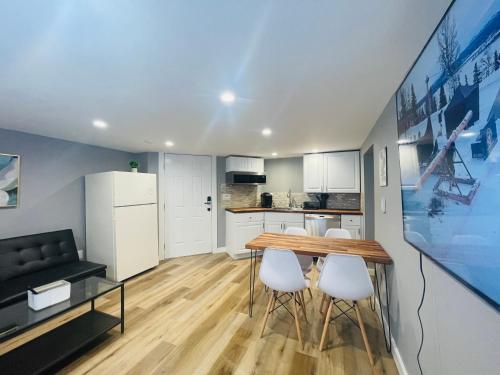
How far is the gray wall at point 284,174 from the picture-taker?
486 centimetres

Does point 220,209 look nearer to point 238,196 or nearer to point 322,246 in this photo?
point 238,196

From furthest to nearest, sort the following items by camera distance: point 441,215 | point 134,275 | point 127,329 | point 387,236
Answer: point 134,275
point 127,329
point 387,236
point 441,215

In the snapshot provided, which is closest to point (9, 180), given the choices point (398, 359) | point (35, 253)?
point (35, 253)

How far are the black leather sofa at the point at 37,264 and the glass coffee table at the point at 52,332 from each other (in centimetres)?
50

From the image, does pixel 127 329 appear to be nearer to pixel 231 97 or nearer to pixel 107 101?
pixel 107 101

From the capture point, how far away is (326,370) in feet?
5.38

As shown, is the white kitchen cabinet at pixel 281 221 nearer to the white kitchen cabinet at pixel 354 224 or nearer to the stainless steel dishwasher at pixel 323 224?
the stainless steel dishwasher at pixel 323 224

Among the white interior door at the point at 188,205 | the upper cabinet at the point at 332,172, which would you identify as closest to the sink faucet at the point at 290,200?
the upper cabinet at the point at 332,172

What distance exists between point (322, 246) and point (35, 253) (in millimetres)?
3435

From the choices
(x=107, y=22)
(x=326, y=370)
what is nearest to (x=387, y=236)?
(x=326, y=370)

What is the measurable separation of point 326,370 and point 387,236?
4.00 feet

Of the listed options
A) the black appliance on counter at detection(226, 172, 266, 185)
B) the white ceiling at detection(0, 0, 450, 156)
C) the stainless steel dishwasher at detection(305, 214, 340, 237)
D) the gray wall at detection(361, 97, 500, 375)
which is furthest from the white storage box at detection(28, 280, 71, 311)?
the stainless steel dishwasher at detection(305, 214, 340, 237)

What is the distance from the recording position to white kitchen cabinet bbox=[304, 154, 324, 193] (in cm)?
424

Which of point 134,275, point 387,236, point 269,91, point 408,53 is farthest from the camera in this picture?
point 134,275
